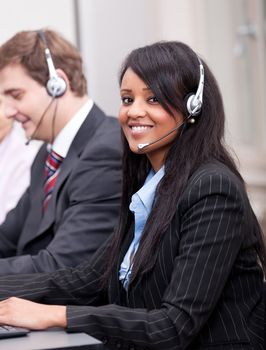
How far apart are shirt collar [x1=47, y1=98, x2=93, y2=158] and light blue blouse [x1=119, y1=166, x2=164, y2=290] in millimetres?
680

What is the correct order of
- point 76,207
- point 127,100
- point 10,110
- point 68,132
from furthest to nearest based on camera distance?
1. point 10,110
2. point 68,132
3. point 76,207
4. point 127,100

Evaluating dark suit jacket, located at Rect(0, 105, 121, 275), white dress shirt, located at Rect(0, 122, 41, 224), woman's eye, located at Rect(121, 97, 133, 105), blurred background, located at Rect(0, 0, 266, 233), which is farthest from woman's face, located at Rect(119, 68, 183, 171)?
blurred background, located at Rect(0, 0, 266, 233)

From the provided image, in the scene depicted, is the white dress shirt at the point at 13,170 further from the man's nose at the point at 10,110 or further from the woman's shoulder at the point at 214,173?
the woman's shoulder at the point at 214,173

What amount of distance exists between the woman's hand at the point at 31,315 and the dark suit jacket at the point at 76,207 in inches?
19.8

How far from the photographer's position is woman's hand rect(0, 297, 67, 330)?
1.93 meters

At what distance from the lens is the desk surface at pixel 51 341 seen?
5.69 feet

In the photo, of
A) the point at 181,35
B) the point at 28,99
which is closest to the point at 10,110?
the point at 28,99

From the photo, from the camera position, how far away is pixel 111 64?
403 centimetres

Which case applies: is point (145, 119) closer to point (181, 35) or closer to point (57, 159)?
point (57, 159)

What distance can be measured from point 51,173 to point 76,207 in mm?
294

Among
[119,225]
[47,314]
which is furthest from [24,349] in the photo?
[119,225]

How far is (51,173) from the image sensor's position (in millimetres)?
2879

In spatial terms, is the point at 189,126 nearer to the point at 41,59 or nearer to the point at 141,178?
the point at 141,178

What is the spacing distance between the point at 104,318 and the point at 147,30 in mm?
2273
